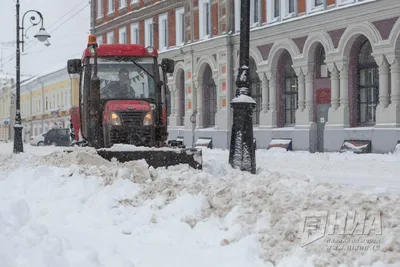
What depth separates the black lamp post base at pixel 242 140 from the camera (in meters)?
11.2

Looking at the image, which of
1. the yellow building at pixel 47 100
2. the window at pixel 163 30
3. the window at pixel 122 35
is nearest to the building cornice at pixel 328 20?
the window at pixel 163 30

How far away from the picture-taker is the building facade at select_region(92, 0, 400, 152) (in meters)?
21.0

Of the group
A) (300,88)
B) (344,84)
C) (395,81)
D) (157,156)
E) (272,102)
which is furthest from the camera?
(272,102)

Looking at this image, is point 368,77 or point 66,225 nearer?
point 66,225

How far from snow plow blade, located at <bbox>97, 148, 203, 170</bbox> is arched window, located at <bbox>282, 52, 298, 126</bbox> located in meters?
15.4

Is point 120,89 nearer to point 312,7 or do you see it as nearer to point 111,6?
point 312,7

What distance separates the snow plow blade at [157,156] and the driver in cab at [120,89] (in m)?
2.40

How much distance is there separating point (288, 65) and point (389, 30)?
21.1 feet

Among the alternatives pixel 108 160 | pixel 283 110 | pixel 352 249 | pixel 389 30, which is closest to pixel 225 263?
pixel 352 249

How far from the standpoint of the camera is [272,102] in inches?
1045

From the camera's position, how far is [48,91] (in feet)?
191

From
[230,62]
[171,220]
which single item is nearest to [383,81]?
[230,62]

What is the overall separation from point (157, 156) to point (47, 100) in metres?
50.1

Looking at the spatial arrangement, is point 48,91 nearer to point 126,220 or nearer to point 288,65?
point 288,65
